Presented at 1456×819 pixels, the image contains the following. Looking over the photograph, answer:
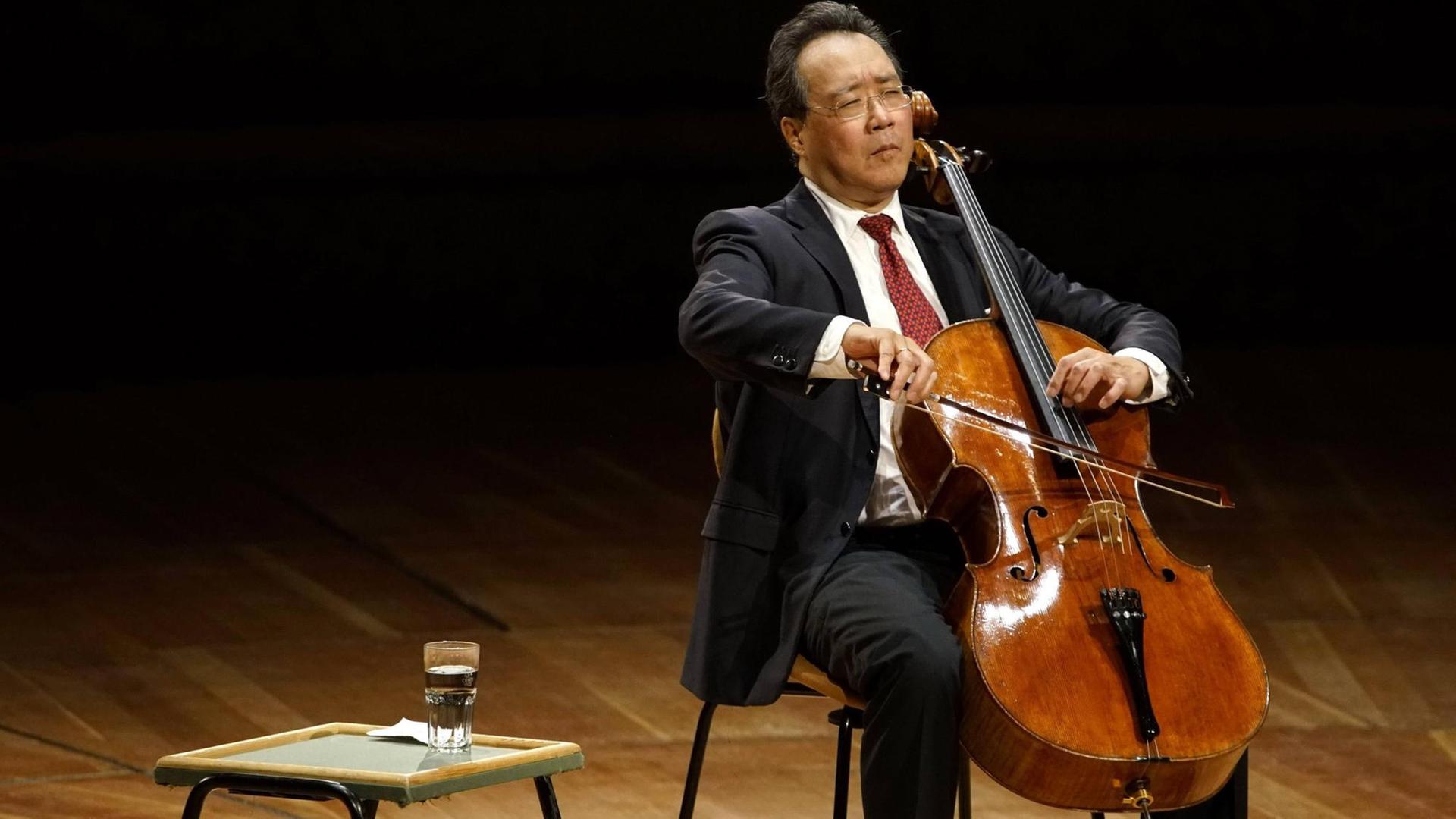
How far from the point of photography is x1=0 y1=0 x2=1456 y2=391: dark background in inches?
234

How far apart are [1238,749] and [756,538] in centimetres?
60

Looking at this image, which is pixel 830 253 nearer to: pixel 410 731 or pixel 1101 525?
pixel 1101 525

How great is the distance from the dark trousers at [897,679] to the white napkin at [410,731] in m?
0.44

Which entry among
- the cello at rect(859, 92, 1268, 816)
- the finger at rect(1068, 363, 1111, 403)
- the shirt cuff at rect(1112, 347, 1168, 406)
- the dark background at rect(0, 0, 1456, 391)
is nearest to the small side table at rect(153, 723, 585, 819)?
the cello at rect(859, 92, 1268, 816)

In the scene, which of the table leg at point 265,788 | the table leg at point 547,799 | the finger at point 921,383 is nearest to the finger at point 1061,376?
the finger at point 921,383

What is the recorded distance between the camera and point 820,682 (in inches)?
82.0

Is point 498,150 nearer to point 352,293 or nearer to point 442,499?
point 352,293

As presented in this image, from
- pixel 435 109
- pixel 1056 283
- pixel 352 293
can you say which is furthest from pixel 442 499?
pixel 1056 283

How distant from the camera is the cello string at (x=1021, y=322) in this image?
1.97 metres

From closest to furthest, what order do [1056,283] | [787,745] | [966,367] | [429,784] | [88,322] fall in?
1. [429,784]
2. [966,367]
3. [1056,283]
4. [787,745]
5. [88,322]

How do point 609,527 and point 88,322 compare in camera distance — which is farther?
point 88,322

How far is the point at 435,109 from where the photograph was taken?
20.4ft

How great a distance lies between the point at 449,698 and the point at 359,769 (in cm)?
17

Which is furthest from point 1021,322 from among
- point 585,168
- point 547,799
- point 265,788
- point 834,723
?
point 585,168
